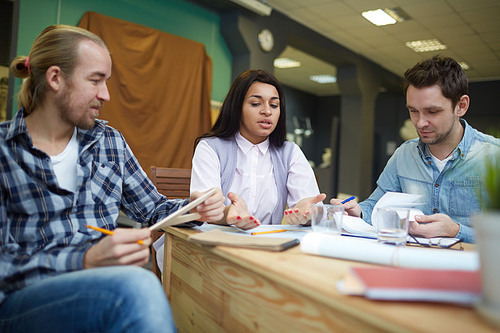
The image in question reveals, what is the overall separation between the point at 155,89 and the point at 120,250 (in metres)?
3.21

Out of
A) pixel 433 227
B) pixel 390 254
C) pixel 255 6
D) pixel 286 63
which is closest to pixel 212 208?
pixel 390 254

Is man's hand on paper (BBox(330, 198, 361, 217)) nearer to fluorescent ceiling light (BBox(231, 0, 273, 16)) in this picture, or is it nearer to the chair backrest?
the chair backrest

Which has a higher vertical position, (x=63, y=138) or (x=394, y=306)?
(x=63, y=138)

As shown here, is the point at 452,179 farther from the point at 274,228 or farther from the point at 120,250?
the point at 120,250

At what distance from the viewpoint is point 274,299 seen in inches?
31.5

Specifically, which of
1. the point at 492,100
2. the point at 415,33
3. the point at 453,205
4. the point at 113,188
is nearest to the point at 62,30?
the point at 113,188

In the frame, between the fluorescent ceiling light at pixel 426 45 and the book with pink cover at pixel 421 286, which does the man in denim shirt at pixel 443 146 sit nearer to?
the book with pink cover at pixel 421 286

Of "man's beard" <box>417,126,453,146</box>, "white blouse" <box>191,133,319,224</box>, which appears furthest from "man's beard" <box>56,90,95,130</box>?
"man's beard" <box>417,126,453,146</box>

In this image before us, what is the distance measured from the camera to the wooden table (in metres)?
0.55

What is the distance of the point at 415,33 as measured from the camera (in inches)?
215

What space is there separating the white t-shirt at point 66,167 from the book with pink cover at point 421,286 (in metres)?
0.88

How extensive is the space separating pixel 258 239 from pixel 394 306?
47 cm

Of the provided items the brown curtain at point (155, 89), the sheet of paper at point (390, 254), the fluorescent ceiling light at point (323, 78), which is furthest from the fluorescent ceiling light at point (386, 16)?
the sheet of paper at point (390, 254)

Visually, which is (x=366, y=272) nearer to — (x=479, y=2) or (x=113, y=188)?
(x=113, y=188)
